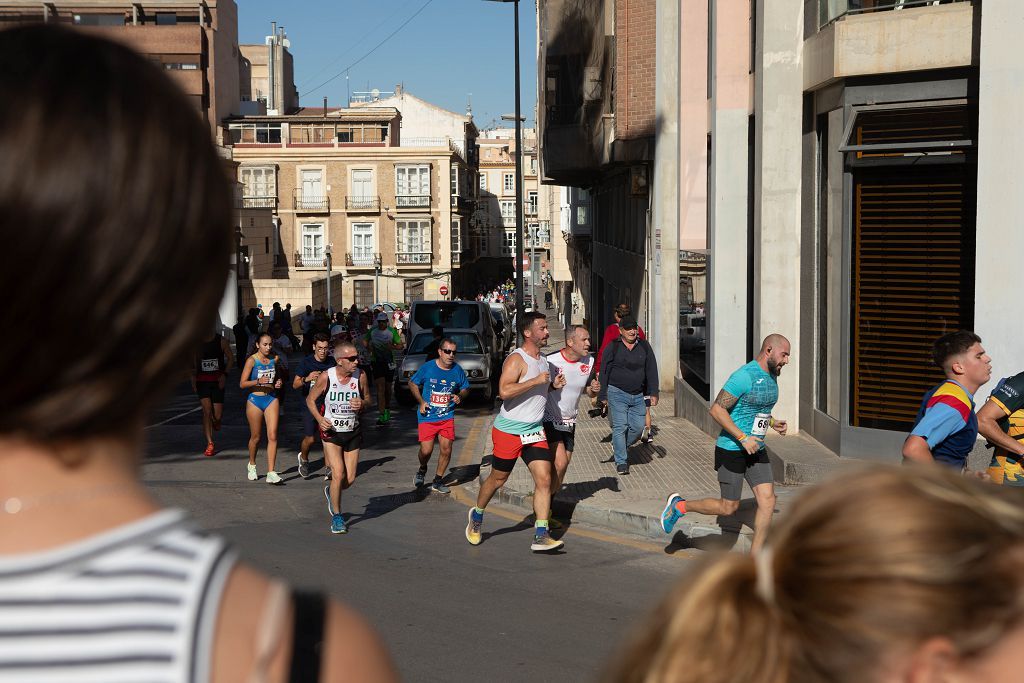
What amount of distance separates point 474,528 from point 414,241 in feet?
227

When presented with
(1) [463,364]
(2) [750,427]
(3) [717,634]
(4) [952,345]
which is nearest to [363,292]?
(1) [463,364]

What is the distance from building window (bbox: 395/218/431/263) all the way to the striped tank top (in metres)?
77.2

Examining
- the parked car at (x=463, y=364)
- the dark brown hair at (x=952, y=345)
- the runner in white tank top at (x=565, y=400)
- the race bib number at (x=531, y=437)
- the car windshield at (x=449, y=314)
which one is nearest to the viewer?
the dark brown hair at (x=952, y=345)

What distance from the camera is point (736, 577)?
1.51 meters

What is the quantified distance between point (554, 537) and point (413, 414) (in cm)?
1173

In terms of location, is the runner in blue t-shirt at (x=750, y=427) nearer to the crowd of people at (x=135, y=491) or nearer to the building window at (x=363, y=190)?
the crowd of people at (x=135, y=491)

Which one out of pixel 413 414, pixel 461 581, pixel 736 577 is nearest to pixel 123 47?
pixel 736 577

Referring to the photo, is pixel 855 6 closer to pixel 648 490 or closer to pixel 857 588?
pixel 648 490

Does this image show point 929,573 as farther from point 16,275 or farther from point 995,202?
point 995,202

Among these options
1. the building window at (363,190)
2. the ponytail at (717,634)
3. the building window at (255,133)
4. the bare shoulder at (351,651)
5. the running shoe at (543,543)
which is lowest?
the running shoe at (543,543)

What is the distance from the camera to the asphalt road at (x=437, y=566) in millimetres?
7016

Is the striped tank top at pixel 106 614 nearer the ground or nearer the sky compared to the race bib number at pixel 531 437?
nearer the sky

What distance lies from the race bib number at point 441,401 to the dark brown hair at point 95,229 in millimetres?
11816

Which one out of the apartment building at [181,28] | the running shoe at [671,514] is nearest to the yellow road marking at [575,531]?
the running shoe at [671,514]
